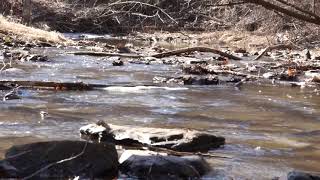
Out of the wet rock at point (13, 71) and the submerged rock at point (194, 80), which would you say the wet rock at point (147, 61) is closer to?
the submerged rock at point (194, 80)

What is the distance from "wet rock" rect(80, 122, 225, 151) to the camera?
574cm

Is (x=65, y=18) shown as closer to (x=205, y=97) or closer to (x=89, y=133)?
(x=205, y=97)

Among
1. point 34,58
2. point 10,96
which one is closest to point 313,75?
point 34,58

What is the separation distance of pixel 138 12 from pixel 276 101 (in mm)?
3365

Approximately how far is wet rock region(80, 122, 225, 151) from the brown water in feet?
0.50

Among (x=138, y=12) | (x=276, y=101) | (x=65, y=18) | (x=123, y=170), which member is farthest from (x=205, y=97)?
(x=65, y=18)

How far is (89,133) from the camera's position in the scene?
604 centimetres

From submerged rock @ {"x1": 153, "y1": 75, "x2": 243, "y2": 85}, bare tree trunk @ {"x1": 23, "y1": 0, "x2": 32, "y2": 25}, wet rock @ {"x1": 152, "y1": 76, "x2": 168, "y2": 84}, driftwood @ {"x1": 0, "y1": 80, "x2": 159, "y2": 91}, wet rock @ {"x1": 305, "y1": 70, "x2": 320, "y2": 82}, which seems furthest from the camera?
bare tree trunk @ {"x1": 23, "y1": 0, "x2": 32, "y2": 25}

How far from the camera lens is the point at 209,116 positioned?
7.83m

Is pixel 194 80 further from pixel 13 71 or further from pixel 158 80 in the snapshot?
pixel 13 71

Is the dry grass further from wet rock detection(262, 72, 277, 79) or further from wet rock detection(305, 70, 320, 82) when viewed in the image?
wet rock detection(305, 70, 320, 82)

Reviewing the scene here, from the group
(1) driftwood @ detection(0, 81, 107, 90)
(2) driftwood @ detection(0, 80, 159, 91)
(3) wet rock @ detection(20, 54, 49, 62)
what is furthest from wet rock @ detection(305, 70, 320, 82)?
(3) wet rock @ detection(20, 54, 49, 62)

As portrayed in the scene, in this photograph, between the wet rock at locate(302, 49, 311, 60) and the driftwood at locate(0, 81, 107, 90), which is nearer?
the driftwood at locate(0, 81, 107, 90)

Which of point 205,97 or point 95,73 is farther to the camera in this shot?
point 95,73
